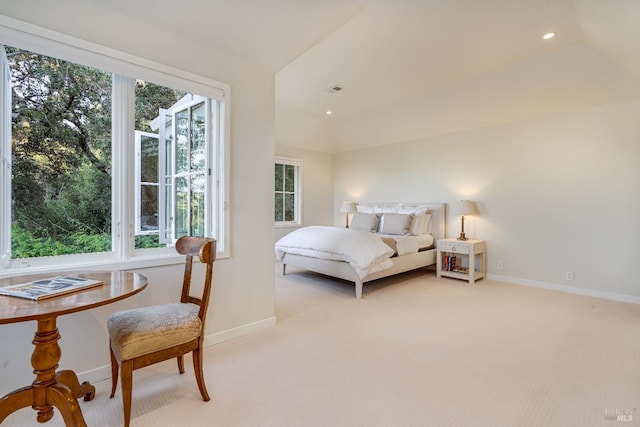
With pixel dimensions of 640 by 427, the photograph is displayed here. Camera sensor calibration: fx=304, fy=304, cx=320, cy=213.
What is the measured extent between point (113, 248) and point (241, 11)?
186 cm

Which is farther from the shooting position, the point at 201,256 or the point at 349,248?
the point at 349,248

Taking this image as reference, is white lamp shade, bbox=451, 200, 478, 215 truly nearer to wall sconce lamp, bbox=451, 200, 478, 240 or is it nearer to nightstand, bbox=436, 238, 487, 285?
wall sconce lamp, bbox=451, 200, 478, 240

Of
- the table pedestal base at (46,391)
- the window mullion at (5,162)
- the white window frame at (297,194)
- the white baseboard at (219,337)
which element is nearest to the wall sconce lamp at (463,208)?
the white window frame at (297,194)

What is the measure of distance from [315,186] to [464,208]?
125 inches

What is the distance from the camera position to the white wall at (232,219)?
1709mm

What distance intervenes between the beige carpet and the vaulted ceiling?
2.31 m

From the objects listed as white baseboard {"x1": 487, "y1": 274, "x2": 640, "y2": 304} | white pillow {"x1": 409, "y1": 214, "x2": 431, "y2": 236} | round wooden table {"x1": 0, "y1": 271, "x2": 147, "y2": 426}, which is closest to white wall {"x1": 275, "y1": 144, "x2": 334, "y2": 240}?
white pillow {"x1": 409, "y1": 214, "x2": 431, "y2": 236}

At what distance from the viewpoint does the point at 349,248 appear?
384 cm

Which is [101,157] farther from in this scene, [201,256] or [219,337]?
[219,337]

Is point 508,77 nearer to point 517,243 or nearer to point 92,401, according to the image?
point 517,243

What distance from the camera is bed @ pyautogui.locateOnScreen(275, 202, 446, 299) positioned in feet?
12.5

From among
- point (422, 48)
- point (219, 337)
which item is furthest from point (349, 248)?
point (422, 48)

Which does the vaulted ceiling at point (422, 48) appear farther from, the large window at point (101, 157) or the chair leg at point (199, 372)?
the chair leg at point (199, 372)

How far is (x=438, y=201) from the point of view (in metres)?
5.32
